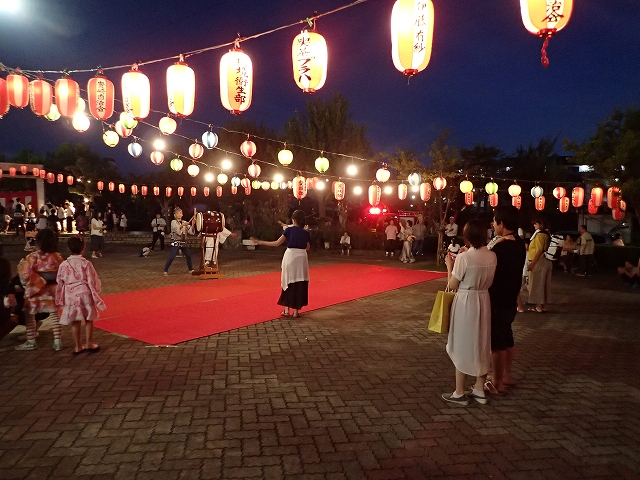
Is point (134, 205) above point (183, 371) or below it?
above

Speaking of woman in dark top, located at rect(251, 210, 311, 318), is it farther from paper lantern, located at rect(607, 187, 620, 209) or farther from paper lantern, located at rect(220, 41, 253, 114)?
paper lantern, located at rect(607, 187, 620, 209)

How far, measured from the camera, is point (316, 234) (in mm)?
21438

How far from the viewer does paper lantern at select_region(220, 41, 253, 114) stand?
814 cm

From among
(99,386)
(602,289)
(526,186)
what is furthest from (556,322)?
(526,186)

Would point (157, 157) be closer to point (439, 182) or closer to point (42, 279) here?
point (439, 182)

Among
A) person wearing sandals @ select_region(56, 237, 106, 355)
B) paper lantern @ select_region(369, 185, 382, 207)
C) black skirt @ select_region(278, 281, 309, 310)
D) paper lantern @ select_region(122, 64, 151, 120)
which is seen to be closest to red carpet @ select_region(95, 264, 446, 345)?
black skirt @ select_region(278, 281, 309, 310)

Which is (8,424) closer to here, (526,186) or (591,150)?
(591,150)

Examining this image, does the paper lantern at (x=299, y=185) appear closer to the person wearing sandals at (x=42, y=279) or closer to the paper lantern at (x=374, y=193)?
the paper lantern at (x=374, y=193)

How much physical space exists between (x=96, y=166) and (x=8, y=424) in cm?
3945

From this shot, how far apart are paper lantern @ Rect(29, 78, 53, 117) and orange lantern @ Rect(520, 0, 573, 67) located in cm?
952

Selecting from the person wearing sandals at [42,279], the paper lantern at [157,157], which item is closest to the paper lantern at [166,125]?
the paper lantern at [157,157]

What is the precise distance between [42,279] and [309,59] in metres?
5.20

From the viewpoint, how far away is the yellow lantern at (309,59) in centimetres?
728

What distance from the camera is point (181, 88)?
8.79 m
